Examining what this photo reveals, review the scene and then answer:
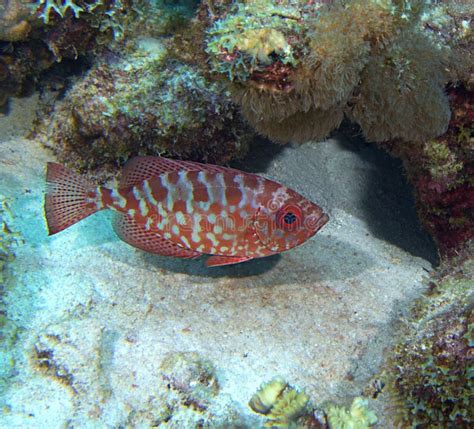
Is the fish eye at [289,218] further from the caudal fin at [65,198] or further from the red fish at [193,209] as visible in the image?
the caudal fin at [65,198]

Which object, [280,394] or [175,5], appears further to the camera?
[175,5]

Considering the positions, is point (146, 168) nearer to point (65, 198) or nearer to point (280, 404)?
point (65, 198)

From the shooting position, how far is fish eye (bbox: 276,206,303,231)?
3.65m

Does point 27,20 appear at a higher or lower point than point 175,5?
lower

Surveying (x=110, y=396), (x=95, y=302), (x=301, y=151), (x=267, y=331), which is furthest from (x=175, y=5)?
(x=110, y=396)

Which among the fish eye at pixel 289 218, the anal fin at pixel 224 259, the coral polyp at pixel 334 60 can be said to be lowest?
the anal fin at pixel 224 259

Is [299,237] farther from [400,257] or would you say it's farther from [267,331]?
[400,257]

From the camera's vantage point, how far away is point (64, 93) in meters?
5.88

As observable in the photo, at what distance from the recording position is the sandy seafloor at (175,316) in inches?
131

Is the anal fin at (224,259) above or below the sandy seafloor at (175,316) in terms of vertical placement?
above

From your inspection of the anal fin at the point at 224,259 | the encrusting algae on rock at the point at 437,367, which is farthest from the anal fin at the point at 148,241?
the encrusting algae on rock at the point at 437,367

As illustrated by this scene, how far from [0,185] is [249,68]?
11.6ft

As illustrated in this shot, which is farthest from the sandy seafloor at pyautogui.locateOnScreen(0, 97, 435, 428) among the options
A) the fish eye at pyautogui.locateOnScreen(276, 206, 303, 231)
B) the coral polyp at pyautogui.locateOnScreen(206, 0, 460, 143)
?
the coral polyp at pyautogui.locateOnScreen(206, 0, 460, 143)

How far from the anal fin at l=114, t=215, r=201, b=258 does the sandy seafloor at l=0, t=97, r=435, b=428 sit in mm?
523
